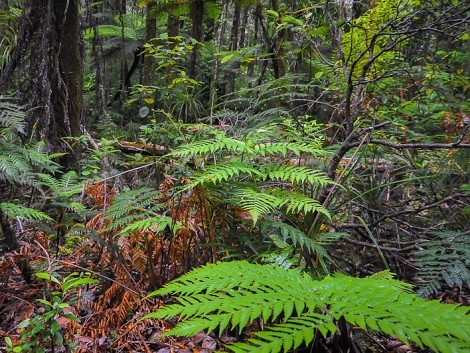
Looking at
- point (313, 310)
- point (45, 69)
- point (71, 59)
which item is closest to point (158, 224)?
point (313, 310)

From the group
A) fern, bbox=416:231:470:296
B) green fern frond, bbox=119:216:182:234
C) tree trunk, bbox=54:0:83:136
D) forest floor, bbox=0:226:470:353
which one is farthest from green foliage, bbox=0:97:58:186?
Result: fern, bbox=416:231:470:296

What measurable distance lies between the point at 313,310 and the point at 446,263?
4.85 feet

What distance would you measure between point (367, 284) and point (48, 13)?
412cm

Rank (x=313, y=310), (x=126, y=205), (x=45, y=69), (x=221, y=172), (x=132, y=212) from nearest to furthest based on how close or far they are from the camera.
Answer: (x=313, y=310) → (x=221, y=172) → (x=126, y=205) → (x=132, y=212) → (x=45, y=69)

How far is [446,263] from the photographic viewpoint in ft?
7.11

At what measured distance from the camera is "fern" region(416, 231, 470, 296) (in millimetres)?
2070

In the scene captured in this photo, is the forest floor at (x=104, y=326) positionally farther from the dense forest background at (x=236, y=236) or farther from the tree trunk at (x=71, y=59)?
the tree trunk at (x=71, y=59)

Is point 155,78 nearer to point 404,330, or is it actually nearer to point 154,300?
point 154,300

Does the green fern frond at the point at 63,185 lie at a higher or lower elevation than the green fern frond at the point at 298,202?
lower

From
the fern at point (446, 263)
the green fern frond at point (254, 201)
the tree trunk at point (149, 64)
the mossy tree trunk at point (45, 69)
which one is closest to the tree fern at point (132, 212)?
the green fern frond at point (254, 201)

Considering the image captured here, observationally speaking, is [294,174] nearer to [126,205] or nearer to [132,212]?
[126,205]

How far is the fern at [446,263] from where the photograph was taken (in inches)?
81.5

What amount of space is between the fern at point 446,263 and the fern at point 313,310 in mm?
916

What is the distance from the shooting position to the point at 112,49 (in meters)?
9.77
